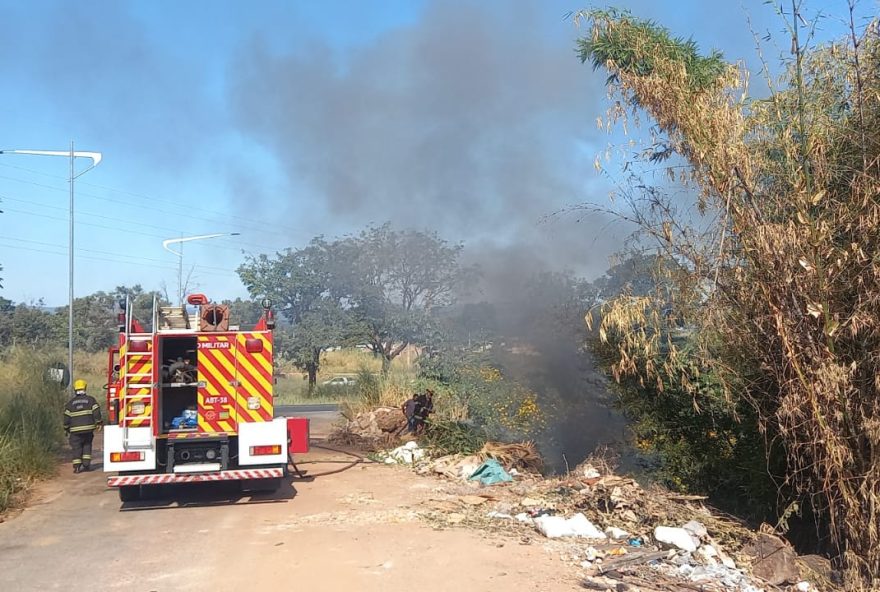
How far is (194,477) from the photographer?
785cm

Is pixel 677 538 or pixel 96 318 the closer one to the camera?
pixel 677 538

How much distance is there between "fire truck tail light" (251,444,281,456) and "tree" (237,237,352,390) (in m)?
9.64

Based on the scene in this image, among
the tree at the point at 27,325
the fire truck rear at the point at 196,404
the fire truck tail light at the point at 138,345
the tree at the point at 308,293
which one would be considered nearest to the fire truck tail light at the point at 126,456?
the fire truck rear at the point at 196,404

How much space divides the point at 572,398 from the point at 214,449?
4.70 meters

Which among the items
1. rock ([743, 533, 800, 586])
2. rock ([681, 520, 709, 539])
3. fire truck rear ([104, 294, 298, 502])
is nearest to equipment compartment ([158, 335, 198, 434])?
fire truck rear ([104, 294, 298, 502])

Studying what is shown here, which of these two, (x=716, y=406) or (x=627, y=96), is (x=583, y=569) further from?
(x=627, y=96)

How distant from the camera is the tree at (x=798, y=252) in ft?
16.4

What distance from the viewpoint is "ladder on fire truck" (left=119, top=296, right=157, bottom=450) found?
7652mm

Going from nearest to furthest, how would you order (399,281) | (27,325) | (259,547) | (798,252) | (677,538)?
1. (798,252)
2. (677,538)
3. (259,547)
4. (399,281)
5. (27,325)

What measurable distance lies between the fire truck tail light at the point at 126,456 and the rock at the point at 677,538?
5342 mm

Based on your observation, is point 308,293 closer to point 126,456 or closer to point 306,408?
point 306,408

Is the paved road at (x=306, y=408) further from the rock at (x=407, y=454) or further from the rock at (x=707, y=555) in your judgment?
the rock at (x=707, y=555)

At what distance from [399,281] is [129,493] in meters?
8.57

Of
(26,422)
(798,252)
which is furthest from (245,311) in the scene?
(798,252)
